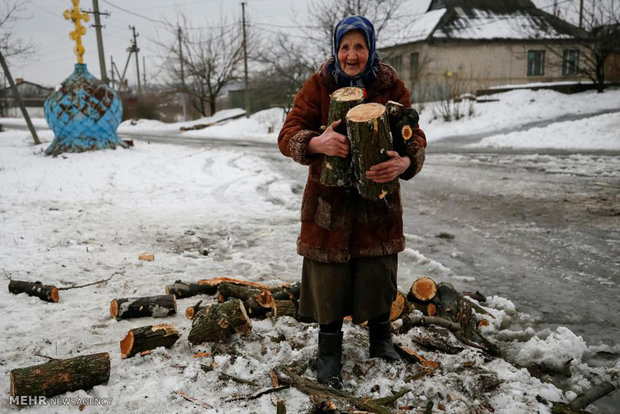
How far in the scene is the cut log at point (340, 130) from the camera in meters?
2.07

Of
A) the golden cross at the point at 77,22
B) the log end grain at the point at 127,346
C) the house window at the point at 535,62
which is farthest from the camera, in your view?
the house window at the point at 535,62

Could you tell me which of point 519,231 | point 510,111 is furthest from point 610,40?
point 519,231

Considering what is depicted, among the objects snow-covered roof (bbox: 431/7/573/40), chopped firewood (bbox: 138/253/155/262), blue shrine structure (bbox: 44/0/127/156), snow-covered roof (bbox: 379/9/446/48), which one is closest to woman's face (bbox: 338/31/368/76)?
chopped firewood (bbox: 138/253/155/262)

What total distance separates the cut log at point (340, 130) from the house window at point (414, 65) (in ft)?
93.1

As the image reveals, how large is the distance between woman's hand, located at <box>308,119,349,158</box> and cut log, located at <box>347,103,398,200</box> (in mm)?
39

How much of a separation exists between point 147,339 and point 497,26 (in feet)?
108

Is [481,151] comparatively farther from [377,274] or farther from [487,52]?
[487,52]

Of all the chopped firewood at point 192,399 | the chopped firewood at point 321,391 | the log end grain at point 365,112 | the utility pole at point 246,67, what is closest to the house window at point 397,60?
the utility pole at point 246,67

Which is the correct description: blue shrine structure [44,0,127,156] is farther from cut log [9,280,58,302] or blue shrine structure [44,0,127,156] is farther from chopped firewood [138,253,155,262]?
cut log [9,280,58,302]

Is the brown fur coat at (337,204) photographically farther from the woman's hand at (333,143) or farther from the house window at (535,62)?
the house window at (535,62)

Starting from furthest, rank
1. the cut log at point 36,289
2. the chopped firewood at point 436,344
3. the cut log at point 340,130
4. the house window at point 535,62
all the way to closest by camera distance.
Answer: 1. the house window at point 535,62
2. the cut log at point 36,289
3. the chopped firewood at point 436,344
4. the cut log at point 340,130

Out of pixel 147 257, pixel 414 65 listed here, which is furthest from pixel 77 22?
pixel 414 65

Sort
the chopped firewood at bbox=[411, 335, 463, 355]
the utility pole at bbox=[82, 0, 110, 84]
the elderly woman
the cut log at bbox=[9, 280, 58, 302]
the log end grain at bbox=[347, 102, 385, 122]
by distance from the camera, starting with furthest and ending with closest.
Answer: the utility pole at bbox=[82, 0, 110, 84] < the cut log at bbox=[9, 280, 58, 302] < the chopped firewood at bbox=[411, 335, 463, 355] < the elderly woman < the log end grain at bbox=[347, 102, 385, 122]

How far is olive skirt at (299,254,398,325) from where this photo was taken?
2293 mm
